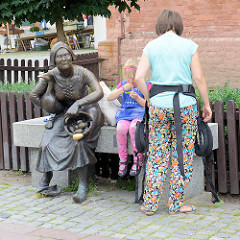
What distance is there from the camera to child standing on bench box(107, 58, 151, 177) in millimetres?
5945

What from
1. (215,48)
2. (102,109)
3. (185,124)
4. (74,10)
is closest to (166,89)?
(185,124)

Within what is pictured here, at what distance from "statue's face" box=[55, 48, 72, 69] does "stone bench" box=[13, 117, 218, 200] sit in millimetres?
845

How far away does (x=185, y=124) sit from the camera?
533cm

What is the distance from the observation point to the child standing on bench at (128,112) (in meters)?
5.95

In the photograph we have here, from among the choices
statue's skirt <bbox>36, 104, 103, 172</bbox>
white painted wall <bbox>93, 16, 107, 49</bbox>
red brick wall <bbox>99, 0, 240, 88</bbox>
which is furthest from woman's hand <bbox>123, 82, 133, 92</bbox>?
white painted wall <bbox>93, 16, 107, 49</bbox>

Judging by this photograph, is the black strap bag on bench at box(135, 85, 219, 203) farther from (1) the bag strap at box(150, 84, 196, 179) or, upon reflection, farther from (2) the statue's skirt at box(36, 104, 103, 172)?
(2) the statue's skirt at box(36, 104, 103, 172)

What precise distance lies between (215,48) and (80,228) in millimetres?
7251

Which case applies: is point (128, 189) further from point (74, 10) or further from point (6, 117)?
point (74, 10)

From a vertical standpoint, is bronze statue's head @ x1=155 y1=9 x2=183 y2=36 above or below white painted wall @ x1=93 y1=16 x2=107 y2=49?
below

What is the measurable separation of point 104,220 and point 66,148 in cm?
100

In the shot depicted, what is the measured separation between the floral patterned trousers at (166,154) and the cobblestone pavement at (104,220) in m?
0.18

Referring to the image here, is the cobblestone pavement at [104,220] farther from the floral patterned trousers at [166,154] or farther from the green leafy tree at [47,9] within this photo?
the green leafy tree at [47,9]

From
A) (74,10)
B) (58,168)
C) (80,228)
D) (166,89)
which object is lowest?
(80,228)

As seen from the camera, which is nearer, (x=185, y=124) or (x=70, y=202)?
(x=185, y=124)
